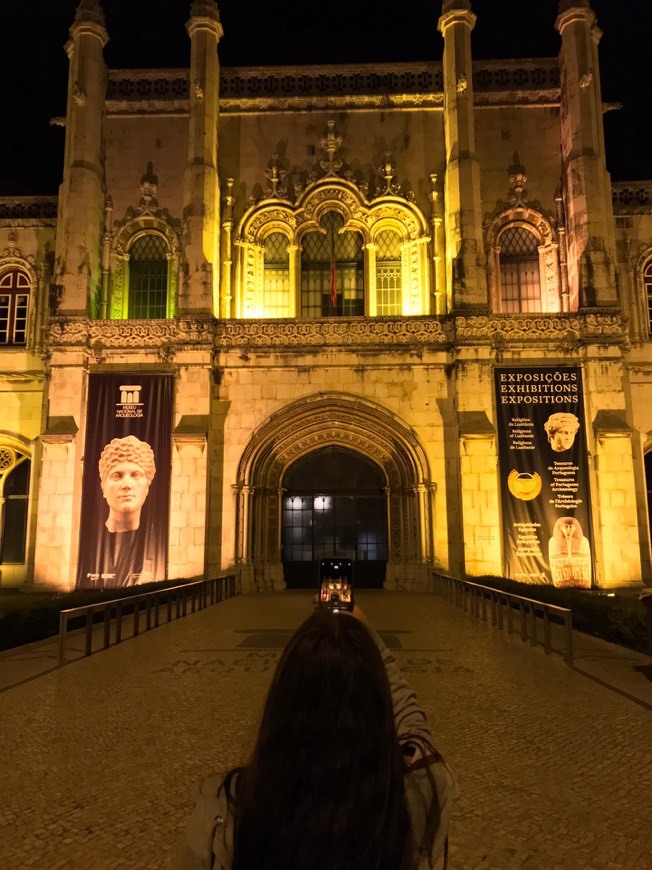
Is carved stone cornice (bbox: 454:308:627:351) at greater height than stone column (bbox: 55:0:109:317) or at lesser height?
lesser

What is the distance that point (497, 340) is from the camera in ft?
74.4

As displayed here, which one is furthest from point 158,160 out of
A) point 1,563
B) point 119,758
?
point 119,758

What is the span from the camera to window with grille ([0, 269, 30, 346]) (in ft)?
82.5

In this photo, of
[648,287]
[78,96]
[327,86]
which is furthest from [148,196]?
[648,287]

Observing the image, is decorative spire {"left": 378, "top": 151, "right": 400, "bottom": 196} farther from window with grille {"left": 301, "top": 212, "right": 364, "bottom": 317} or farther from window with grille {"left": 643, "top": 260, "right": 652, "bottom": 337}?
window with grille {"left": 643, "top": 260, "right": 652, "bottom": 337}

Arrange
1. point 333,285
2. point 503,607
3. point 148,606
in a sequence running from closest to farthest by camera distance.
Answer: point 148,606 → point 503,607 → point 333,285

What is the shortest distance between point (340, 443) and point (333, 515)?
7.73 feet

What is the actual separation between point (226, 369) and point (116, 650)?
42.9ft

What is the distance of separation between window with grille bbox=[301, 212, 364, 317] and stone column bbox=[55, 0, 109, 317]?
6.89m

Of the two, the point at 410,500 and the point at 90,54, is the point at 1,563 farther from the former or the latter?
the point at 90,54

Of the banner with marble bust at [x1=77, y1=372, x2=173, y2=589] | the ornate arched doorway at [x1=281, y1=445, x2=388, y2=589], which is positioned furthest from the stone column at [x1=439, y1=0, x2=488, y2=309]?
the banner with marble bust at [x1=77, y1=372, x2=173, y2=589]

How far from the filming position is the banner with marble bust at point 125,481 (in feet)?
70.5

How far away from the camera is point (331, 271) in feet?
81.5

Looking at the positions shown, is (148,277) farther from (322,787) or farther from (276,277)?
(322,787)
